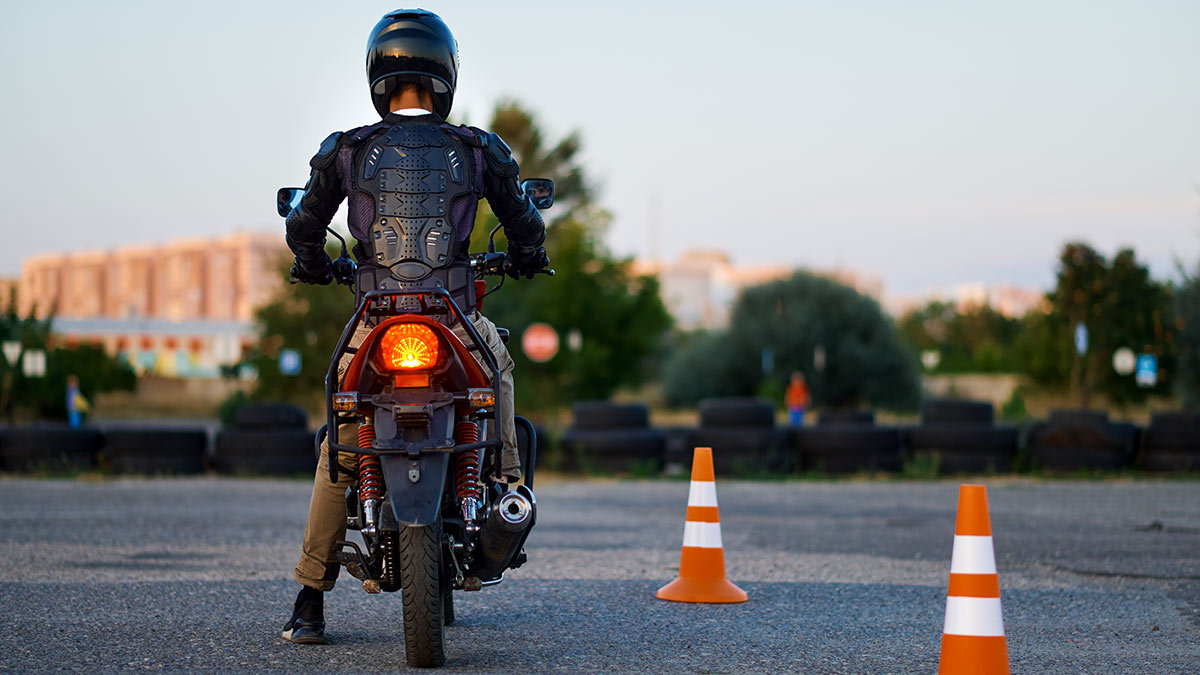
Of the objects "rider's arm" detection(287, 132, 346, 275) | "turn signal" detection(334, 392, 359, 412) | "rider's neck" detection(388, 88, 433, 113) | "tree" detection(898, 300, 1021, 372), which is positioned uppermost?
"tree" detection(898, 300, 1021, 372)

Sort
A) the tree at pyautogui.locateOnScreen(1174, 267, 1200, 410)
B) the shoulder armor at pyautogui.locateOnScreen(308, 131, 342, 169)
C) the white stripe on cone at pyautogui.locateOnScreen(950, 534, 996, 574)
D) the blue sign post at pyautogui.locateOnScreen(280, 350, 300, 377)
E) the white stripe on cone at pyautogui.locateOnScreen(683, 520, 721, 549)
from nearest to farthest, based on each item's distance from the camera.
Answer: the white stripe on cone at pyautogui.locateOnScreen(950, 534, 996, 574)
the shoulder armor at pyautogui.locateOnScreen(308, 131, 342, 169)
the white stripe on cone at pyautogui.locateOnScreen(683, 520, 721, 549)
the tree at pyautogui.locateOnScreen(1174, 267, 1200, 410)
the blue sign post at pyautogui.locateOnScreen(280, 350, 300, 377)

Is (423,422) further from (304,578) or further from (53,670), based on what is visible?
(53,670)

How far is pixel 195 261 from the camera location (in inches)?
7052

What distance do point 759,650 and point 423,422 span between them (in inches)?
65.6

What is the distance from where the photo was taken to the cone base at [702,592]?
6844 mm

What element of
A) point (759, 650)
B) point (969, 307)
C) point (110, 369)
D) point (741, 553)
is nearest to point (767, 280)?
point (110, 369)

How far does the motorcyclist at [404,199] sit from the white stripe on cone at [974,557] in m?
1.70

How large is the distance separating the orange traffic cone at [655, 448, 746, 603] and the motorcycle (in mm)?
1979

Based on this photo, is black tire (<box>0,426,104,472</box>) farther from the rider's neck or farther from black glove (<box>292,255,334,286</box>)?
the rider's neck

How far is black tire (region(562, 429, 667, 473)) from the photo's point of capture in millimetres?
17719

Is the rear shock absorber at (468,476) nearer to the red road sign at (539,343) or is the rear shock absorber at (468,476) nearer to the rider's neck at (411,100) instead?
the rider's neck at (411,100)

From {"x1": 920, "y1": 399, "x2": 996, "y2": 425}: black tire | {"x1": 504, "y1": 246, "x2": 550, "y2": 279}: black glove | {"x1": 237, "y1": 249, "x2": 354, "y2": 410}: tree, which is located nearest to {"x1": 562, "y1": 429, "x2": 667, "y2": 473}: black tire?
{"x1": 920, "y1": 399, "x2": 996, "y2": 425}: black tire

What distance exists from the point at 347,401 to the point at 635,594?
270cm

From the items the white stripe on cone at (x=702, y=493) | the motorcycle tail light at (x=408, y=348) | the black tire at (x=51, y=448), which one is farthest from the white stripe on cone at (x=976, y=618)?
the black tire at (x=51, y=448)
